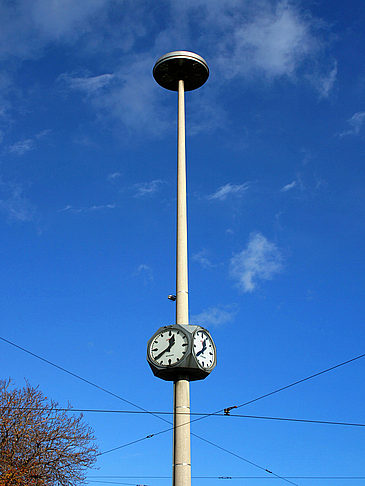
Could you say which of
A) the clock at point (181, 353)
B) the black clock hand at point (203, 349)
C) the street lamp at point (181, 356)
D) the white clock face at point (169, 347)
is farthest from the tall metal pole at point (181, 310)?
the black clock hand at point (203, 349)

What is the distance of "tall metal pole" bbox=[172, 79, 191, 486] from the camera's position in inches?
467

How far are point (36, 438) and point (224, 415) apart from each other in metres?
17.0

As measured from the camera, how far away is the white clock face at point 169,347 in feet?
41.3

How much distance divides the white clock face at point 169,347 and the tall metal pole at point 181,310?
0.59 meters

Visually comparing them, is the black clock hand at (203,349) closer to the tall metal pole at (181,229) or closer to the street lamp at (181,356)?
the street lamp at (181,356)

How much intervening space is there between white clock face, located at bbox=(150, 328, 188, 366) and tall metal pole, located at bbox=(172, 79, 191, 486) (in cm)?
59

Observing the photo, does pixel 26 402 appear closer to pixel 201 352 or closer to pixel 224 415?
pixel 224 415

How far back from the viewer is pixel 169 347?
12750mm

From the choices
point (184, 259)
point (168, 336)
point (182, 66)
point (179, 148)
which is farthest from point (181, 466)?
point (182, 66)

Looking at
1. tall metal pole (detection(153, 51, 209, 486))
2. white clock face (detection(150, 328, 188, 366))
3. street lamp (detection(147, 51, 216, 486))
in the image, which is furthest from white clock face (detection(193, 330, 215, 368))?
tall metal pole (detection(153, 51, 209, 486))

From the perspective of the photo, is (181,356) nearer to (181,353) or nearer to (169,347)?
(181,353)

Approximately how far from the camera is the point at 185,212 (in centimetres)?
1543

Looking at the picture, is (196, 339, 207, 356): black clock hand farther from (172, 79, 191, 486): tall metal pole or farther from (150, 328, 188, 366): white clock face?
(172, 79, 191, 486): tall metal pole

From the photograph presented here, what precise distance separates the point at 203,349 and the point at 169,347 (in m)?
0.79
